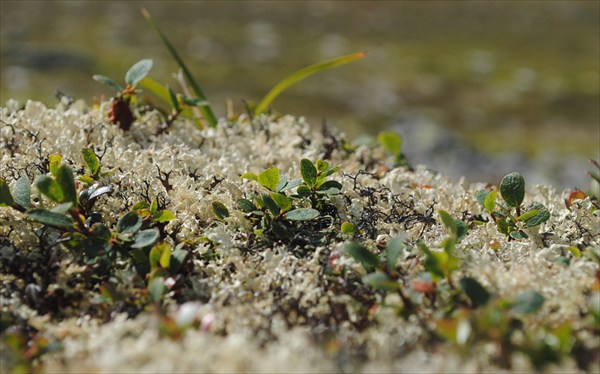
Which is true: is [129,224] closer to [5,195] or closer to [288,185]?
[5,195]

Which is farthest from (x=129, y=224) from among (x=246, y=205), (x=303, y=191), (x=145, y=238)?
(x=303, y=191)

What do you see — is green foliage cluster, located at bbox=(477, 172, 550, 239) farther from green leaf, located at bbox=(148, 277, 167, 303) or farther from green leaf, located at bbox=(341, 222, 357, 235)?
green leaf, located at bbox=(148, 277, 167, 303)

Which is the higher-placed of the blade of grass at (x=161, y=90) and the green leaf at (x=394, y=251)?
the green leaf at (x=394, y=251)

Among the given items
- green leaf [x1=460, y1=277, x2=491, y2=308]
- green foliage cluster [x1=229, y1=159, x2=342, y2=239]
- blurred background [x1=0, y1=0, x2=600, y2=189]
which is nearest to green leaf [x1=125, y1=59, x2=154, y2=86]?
green foliage cluster [x1=229, y1=159, x2=342, y2=239]

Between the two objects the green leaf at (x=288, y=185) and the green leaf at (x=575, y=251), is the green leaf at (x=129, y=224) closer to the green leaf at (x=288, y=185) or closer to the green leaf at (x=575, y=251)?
the green leaf at (x=288, y=185)

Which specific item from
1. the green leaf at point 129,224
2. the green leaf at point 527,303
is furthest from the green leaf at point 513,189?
the green leaf at point 129,224

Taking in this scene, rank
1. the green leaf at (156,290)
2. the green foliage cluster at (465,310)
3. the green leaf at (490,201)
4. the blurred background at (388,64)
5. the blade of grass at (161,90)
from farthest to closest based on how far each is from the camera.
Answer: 1. the blurred background at (388,64)
2. the blade of grass at (161,90)
3. the green leaf at (490,201)
4. the green leaf at (156,290)
5. the green foliage cluster at (465,310)
